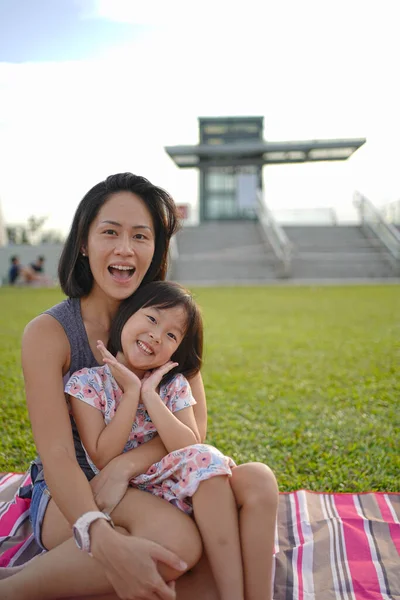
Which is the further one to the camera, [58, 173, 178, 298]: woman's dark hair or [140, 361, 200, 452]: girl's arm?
[58, 173, 178, 298]: woman's dark hair

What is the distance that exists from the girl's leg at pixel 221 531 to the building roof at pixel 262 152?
30.5 meters

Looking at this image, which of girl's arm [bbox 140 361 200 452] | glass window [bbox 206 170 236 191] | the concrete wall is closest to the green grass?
A: girl's arm [bbox 140 361 200 452]

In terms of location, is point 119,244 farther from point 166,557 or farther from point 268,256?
point 268,256

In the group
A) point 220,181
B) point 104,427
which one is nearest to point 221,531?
point 104,427

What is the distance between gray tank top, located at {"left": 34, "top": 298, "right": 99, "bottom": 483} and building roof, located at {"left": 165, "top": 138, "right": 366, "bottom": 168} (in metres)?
30.2

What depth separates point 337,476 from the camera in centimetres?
290

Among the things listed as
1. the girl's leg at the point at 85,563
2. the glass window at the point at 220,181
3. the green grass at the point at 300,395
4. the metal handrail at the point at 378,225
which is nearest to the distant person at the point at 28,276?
the green grass at the point at 300,395

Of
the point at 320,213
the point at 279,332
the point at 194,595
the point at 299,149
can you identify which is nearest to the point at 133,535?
the point at 194,595

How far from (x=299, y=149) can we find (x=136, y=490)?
31.3m

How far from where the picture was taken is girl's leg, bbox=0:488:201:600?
1.61m

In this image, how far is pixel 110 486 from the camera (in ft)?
5.74

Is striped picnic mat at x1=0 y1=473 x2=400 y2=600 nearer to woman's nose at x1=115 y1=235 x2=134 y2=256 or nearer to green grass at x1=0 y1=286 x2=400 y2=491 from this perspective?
green grass at x1=0 y1=286 x2=400 y2=491

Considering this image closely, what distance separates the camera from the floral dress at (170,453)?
1736 mm

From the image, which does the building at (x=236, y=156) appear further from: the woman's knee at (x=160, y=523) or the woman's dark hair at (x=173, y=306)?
the woman's knee at (x=160, y=523)
